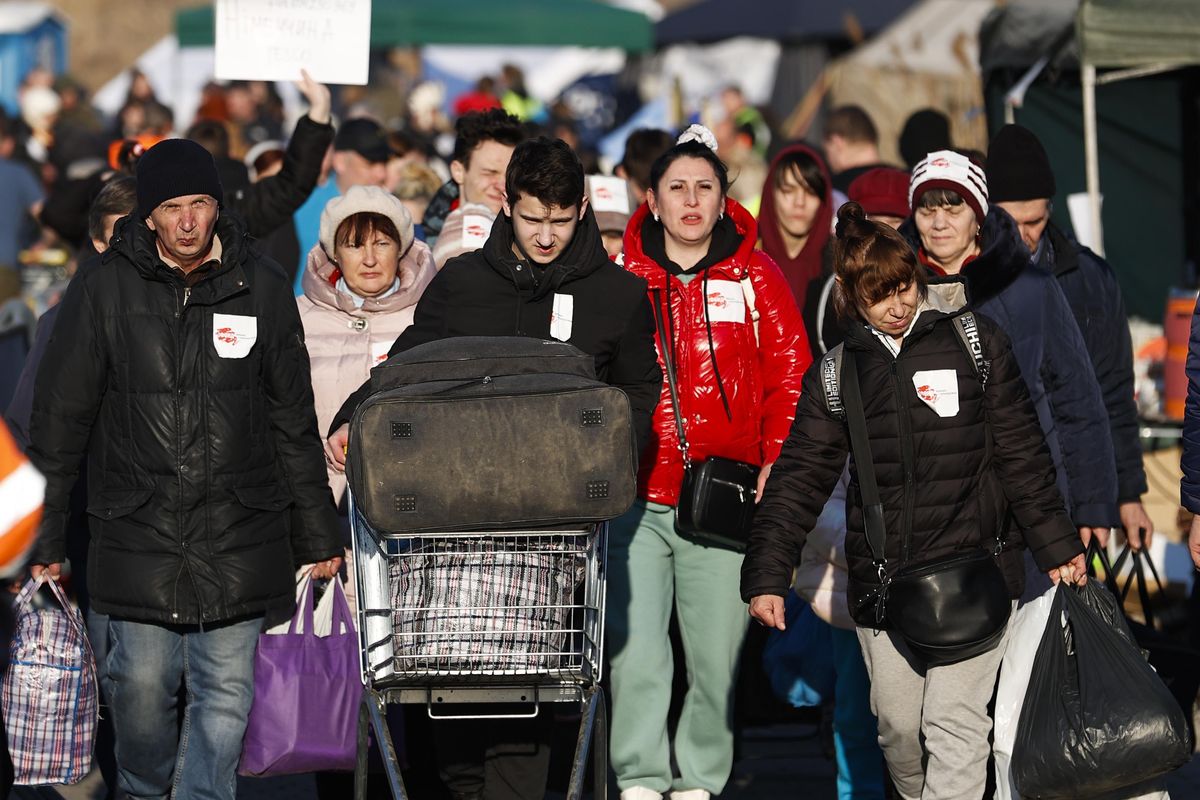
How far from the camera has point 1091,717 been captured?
17.6ft

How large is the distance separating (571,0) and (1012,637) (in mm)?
18969

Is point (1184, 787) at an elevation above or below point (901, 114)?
below

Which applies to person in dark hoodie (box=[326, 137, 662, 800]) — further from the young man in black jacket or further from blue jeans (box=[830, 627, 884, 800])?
blue jeans (box=[830, 627, 884, 800])

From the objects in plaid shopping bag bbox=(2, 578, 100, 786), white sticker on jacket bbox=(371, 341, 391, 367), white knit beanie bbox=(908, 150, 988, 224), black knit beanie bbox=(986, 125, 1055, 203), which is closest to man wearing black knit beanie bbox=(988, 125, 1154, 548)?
black knit beanie bbox=(986, 125, 1055, 203)

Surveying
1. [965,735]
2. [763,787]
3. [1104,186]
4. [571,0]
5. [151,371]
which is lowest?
[763,787]

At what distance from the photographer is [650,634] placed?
632 centimetres

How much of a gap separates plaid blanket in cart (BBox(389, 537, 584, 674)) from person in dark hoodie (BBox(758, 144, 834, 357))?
3411 millimetres

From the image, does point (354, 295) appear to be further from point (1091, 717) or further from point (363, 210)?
point (1091, 717)

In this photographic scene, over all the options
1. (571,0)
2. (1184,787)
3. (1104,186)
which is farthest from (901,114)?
(1184,787)

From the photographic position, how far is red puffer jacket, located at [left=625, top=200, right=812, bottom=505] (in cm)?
629

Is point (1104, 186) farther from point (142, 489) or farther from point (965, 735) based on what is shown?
point (142, 489)

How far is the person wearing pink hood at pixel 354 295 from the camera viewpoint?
6398mm

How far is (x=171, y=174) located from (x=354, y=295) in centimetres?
115

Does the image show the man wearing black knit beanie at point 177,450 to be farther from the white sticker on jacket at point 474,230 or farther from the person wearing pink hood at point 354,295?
the white sticker on jacket at point 474,230
